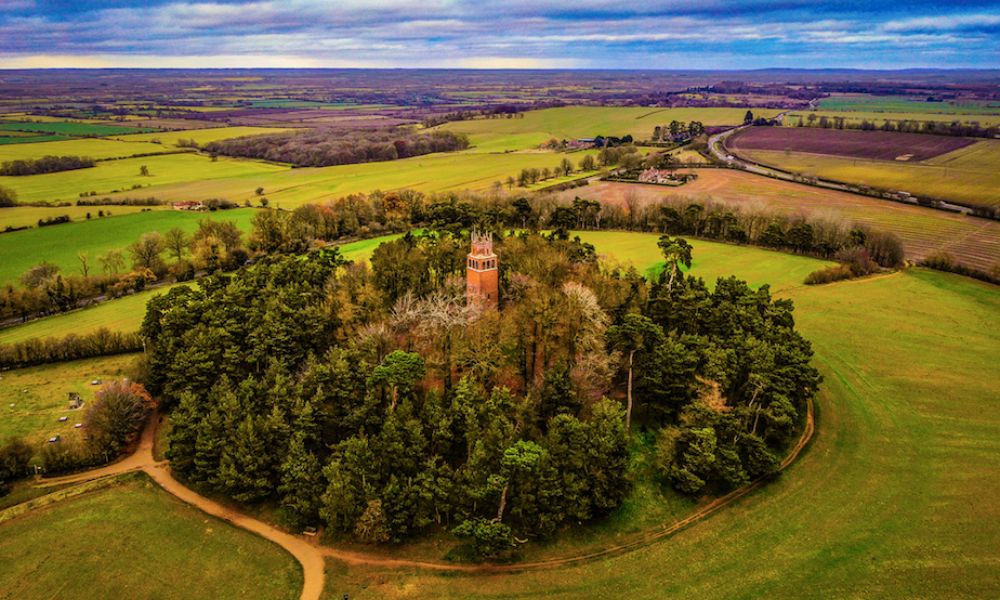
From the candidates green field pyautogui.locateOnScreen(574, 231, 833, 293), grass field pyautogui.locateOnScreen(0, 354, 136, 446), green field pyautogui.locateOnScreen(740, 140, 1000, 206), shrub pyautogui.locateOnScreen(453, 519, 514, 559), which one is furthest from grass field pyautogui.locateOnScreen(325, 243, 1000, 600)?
green field pyautogui.locateOnScreen(740, 140, 1000, 206)

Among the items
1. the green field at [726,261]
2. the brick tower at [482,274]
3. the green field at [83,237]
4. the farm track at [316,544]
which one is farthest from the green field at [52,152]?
the brick tower at [482,274]

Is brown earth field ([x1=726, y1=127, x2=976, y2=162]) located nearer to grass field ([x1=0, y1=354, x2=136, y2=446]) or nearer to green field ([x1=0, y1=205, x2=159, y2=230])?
green field ([x1=0, y1=205, x2=159, y2=230])

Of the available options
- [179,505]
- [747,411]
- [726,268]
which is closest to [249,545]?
[179,505]

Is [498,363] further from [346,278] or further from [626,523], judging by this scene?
[346,278]

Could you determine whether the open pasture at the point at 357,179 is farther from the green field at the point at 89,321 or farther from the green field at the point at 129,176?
the green field at the point at 89,321

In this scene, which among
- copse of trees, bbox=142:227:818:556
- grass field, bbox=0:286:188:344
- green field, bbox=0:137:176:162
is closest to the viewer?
copse of trees, bbox=142:227:818:556

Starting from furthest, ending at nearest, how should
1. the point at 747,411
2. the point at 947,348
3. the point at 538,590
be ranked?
1. the point at 947,348
2. the point at 747,411
3. the point at 538,590

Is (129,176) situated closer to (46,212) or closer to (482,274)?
(46,212)
